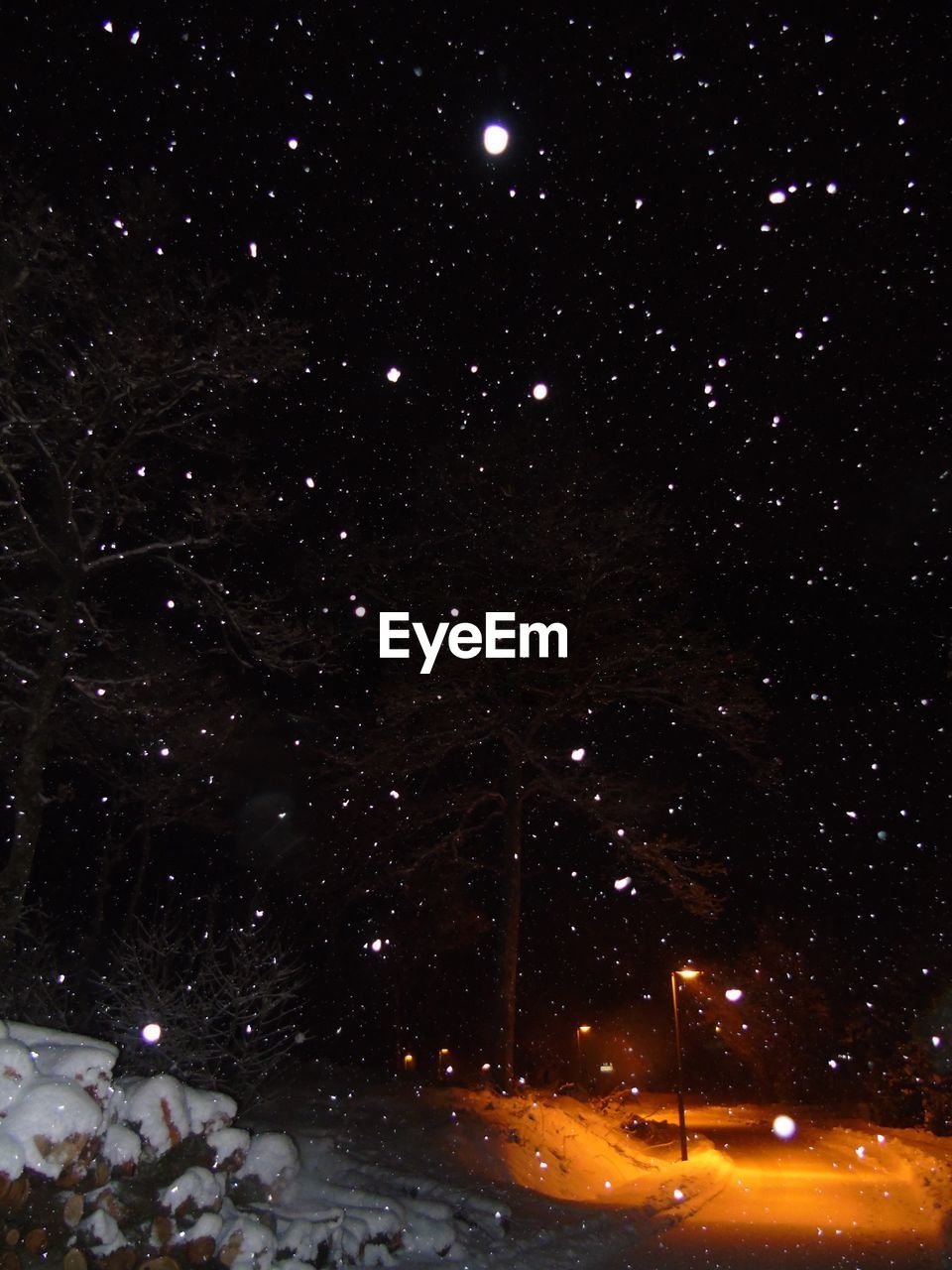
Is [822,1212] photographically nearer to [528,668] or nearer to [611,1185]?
[611,1185]

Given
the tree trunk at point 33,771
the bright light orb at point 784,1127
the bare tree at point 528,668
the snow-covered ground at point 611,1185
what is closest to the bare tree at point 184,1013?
the tree trunk at point 33,771

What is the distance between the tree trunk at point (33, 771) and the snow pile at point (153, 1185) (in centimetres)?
300

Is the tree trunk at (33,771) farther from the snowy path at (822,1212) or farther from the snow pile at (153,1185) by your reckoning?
the snowy path at (822,1212)

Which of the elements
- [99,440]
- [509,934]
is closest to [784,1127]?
[509,934]

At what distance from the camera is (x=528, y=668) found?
664 inches

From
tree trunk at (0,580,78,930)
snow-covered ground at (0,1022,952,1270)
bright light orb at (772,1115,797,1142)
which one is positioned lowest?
bright light orb at (772,1115,797,1142)

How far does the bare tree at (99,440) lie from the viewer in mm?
9211

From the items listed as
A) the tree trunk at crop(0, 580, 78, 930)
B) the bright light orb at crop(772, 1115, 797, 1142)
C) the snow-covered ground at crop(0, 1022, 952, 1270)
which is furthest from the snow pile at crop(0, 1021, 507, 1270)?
the bright light orb at crop(772, 1115, 797, 1142)

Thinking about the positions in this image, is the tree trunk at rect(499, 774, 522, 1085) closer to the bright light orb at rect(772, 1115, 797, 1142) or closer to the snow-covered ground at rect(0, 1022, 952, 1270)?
the snow-covered ground at rect(0, 1022, 952, 1270)

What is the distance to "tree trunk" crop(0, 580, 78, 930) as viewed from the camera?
883 centimetres

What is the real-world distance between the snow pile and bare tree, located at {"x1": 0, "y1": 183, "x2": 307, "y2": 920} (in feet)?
11.0

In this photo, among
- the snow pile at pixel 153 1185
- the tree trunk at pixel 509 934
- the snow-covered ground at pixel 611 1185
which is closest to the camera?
the snow pile at pixel 153 1185

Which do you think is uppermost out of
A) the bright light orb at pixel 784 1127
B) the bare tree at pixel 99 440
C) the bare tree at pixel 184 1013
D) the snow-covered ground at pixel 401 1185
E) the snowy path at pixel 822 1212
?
the bare tree at pixel 99 440

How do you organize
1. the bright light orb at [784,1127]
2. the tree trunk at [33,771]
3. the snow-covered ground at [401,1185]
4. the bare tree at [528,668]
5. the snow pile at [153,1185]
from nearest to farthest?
the snow pile at [153,1185] → the snow-covered ground at [401,1185] → the tree trunk at [33,771] → the bare tree at [528,668] → the bright light orb at [784,1127]
